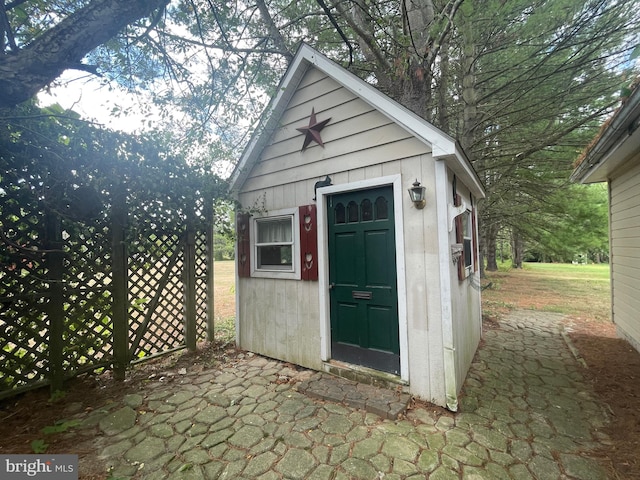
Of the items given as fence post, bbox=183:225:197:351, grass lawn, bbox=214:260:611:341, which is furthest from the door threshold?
grass lawn, bbox=214:260:611:341

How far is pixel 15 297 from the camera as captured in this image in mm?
2984

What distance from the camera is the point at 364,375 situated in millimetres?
3484

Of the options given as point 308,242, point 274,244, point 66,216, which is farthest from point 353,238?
point 66,216

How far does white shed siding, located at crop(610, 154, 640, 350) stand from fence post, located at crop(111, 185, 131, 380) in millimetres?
7536

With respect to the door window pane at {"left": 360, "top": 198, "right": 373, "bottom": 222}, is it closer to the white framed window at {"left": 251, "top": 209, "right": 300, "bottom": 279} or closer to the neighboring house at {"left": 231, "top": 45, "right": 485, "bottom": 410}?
the neighboring house at {"left": 231, "top": 45, "right": 485, "bottom": 410}

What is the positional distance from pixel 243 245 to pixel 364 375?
278cm

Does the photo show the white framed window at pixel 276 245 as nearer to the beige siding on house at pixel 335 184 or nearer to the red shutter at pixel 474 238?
the beige siding on house at pixel 335 184

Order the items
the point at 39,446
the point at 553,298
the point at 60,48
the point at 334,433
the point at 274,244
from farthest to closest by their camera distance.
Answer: the point at 553,298 → the point at 274,244 → the point at 334,433 → the point at 39,446 → the point at 60,48

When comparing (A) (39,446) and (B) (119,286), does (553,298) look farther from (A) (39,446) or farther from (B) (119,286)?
(A) (39,446)

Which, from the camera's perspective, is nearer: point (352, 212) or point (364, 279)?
point (364, 279)

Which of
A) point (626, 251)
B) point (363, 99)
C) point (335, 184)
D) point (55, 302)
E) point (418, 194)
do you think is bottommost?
point (55, 302)

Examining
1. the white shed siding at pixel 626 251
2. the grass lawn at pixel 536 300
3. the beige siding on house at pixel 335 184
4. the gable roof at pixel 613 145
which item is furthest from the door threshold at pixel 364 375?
the white shed siding at pixel 626 251

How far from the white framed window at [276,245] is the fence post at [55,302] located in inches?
94.4

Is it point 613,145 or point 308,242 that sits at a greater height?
point 613,145
